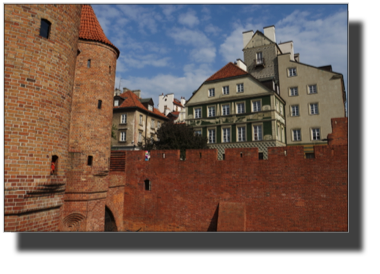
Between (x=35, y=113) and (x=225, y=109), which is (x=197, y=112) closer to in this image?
(x=225, y=109)

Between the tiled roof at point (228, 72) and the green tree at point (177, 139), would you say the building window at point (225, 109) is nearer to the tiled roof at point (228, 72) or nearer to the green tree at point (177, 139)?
the tiled roof at point (228, 72)

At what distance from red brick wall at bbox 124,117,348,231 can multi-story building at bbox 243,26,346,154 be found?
421 inches

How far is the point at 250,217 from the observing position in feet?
35.7

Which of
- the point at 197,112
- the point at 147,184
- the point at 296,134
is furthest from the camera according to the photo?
the point at 197,112

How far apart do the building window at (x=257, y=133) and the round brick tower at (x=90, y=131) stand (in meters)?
13.3

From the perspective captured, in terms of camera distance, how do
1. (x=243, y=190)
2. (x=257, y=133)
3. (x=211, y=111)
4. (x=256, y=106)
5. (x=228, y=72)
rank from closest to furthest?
(x=243, y=190) < (x=257, y=133) < (x=256, y=106) < (x=211, y=111) < (x=228, y=72)

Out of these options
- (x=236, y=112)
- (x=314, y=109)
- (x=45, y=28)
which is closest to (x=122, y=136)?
(x=236, y=112)

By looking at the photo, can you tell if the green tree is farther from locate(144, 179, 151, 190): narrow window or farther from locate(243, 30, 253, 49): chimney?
locate(243, 30, 253, 49): chimney

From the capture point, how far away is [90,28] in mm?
11148

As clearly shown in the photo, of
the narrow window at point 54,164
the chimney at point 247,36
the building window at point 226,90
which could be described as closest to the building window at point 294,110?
the building window at point 226,90

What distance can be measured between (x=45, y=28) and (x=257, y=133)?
17.3 meters

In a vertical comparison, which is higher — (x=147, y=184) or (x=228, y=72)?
(x=228, y=72)
